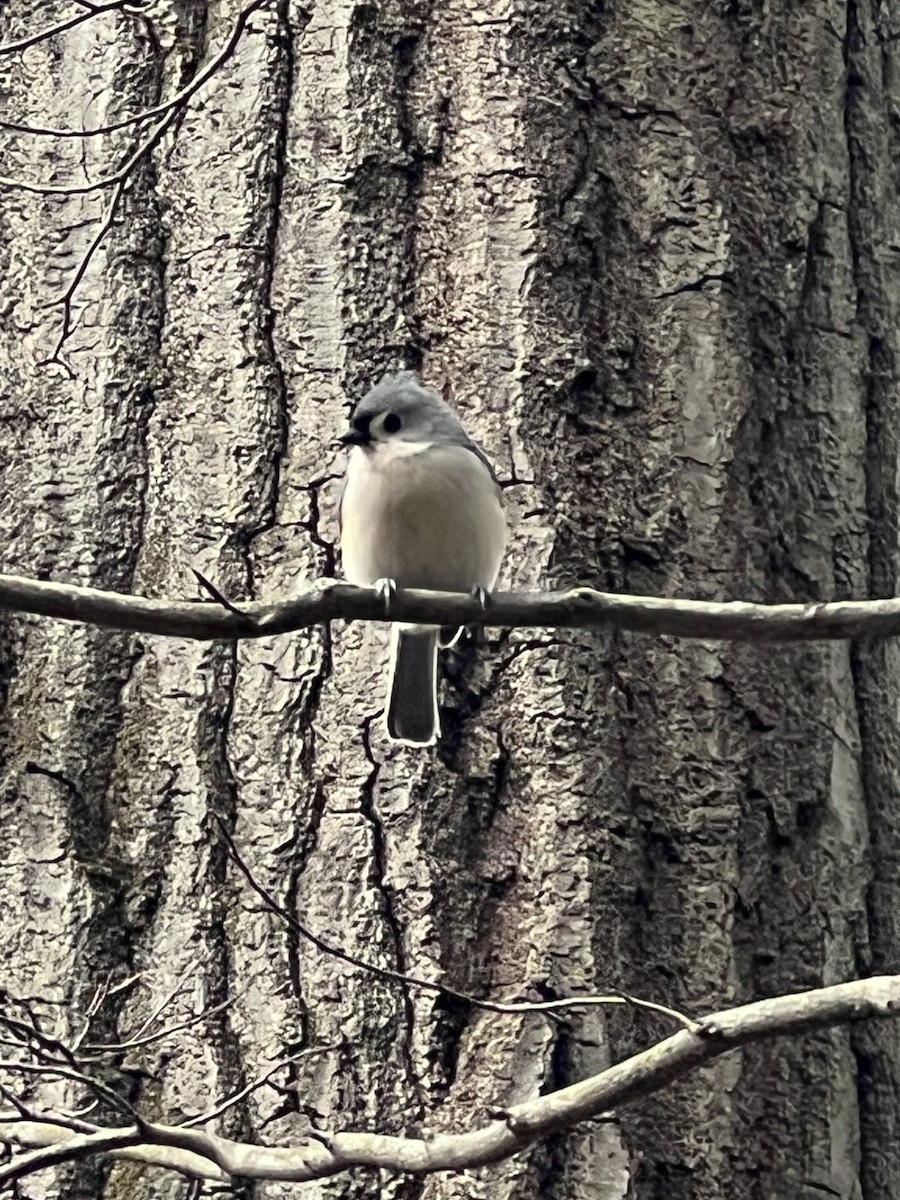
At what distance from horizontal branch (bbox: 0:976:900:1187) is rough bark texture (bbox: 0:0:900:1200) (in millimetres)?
382

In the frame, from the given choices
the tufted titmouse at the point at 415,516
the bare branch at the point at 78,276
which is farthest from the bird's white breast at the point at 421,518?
the bare branch at the point at 78,276

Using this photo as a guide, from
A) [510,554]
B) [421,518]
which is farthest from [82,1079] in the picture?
[421,518]

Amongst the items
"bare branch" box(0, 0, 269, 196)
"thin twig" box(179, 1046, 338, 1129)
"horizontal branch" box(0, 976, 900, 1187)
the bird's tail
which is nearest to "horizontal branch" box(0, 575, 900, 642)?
"horizontal branch" box(0, 976, 900, 1187)

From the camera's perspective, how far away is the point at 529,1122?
1.94 meters

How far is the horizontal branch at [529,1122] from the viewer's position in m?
Answer: 1.91

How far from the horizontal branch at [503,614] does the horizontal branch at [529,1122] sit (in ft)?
1.30

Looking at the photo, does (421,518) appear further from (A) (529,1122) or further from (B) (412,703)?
(A) (529,1122)

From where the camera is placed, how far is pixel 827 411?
2.79m

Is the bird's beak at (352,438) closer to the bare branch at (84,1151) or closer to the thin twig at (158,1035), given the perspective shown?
the thin twig at (158,1035)

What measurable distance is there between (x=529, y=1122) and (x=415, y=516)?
1316mm

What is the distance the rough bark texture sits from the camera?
249 cm

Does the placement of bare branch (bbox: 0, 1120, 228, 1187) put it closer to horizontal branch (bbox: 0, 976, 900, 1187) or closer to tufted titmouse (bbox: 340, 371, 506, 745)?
horizontal branch (bbox: 0, 976, 900, 1187)

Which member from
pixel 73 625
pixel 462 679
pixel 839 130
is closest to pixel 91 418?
pixel 73 625

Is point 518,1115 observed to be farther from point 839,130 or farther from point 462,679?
point 839,130
